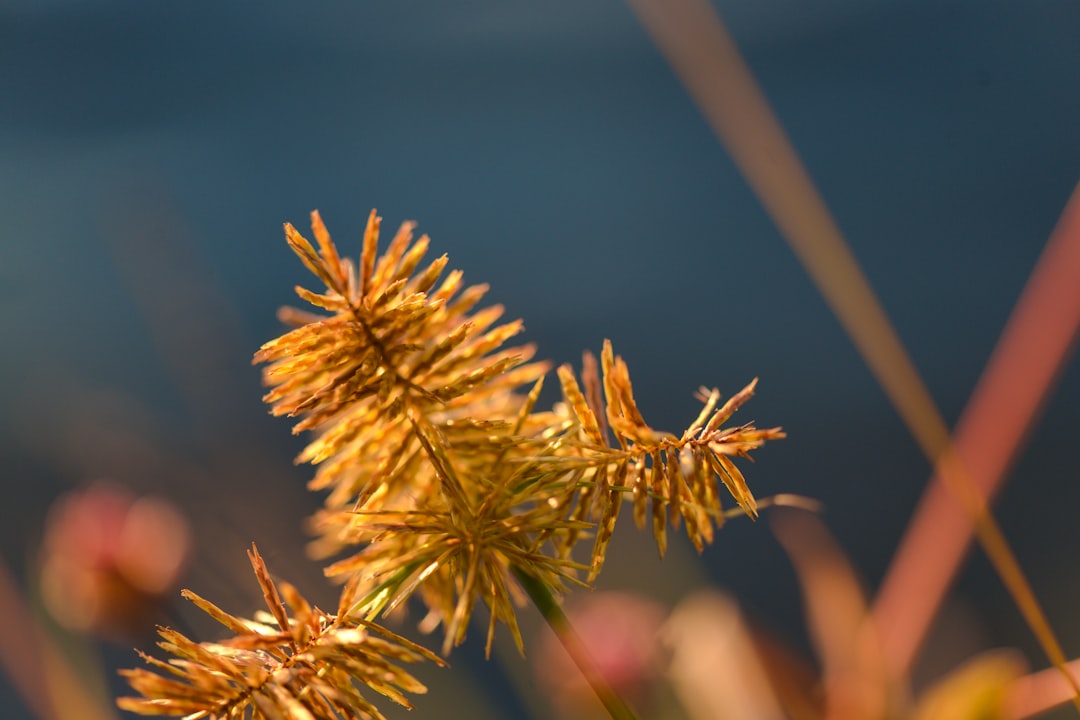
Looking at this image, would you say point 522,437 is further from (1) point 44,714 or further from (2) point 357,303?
(1) point 44,714

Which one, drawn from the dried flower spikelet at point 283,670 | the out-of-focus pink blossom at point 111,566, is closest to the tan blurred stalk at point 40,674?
the out-of-focus pink blossom at point 111,566

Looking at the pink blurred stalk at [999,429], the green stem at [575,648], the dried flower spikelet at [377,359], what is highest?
the dried flower spikelet at [377,359]

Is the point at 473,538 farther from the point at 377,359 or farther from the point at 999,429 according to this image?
the point at 999,429

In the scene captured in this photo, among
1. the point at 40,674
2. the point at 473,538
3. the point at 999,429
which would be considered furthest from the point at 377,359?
the point at 40,674

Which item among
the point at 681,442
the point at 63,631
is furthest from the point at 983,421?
the point at 63,631

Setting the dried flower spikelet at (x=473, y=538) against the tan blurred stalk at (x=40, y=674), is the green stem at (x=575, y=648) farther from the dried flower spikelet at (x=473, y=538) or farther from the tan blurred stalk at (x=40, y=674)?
the tan blurred stalk at (x=40, y=674)

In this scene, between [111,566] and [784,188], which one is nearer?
[784,188]
